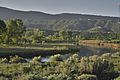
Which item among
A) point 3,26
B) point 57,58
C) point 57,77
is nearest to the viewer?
point 57,77

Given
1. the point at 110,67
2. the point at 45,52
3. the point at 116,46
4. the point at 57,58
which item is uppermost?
the point at 110,67

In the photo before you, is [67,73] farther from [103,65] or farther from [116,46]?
[116,46]

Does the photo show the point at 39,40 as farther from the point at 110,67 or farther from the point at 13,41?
the point at 110,67

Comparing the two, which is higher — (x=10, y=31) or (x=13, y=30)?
(x=13, y=30)

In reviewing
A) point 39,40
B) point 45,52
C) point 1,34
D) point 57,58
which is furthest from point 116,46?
point 57,58

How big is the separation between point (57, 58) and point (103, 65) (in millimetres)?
22474

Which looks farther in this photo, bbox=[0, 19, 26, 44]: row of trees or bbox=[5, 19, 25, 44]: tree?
bbox=[5, 19, 25, 44]: tree

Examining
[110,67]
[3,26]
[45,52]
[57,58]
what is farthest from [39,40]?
[110,67]

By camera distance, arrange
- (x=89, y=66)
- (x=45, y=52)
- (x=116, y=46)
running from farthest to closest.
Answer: (x=116, y=46) → (x=45, y=52) → (x=89, y=66)

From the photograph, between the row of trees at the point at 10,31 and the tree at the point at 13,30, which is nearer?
the row of trees at the point at 10,31

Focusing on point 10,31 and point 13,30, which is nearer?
point 10,31

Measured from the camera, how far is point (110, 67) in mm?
33906

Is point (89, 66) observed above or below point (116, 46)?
above

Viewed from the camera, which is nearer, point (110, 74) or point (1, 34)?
point (110, 74)
